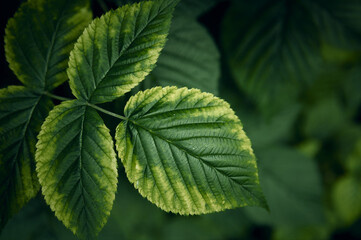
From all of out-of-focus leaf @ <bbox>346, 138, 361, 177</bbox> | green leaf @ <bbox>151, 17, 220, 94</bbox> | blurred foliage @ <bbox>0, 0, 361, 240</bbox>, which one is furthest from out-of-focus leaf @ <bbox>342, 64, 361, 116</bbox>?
green leaf @ <bbox>151, 17, 220, 94</bbox>

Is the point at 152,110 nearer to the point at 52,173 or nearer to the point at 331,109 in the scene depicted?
the point at 52,173

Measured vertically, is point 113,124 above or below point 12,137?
below

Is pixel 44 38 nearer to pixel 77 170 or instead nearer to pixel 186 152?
pixel 77 170

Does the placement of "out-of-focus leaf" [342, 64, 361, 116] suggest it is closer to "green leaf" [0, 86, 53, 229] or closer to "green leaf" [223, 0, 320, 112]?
"green leaf" [223, 0, 320, 112]

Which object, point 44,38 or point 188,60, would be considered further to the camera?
point 188,60

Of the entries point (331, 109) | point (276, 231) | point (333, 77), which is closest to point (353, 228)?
point (276, 231)

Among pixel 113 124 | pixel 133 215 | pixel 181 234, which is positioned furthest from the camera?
pixel 181 234

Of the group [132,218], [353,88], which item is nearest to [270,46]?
[353,88]
